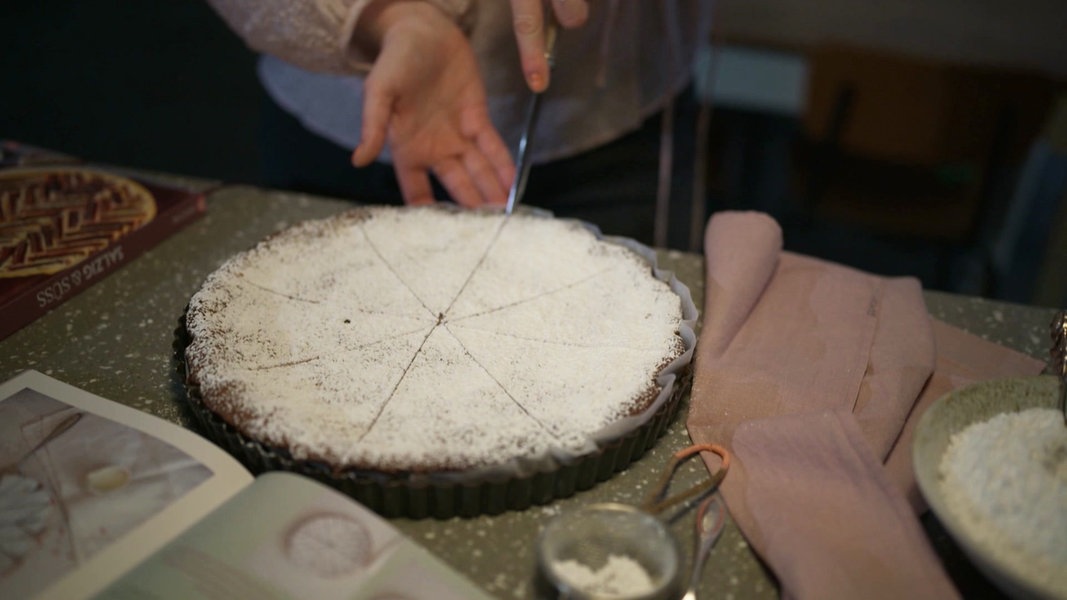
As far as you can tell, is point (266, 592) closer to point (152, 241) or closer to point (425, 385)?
point (425, 385)

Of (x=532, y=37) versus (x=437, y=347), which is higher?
(x=532, y=37)

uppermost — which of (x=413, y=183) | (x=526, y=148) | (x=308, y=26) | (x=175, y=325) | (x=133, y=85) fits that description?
(x=308, y=26)

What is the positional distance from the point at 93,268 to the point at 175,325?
244mm

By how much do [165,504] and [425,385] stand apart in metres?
0.37

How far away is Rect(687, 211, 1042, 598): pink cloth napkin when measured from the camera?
928mm

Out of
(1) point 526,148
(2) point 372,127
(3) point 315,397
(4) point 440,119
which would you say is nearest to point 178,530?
(3) point 315,397

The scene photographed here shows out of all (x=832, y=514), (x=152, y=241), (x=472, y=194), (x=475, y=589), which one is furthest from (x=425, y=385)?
(x=152, y=241)

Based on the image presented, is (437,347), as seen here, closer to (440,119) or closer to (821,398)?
(821,398)

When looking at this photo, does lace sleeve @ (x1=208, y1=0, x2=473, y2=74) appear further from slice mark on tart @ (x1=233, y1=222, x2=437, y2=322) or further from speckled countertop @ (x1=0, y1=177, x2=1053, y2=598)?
slice mark on tart @ (x1=233, y1=222, x2=437, y2=322)

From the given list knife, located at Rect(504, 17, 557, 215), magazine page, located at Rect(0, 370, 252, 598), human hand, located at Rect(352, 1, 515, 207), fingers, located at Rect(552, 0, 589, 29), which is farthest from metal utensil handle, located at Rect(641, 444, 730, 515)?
fingers, located at Rect(552, 0, 589, 29)

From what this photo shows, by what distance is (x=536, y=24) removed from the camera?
158cm

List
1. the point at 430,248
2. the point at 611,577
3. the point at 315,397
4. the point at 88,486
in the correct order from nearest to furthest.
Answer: the point at 611,577 < the point at 88,486 < the point at 315,397 < the point at 430,248

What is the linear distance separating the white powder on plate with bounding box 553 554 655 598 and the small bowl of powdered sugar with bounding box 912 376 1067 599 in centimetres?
33

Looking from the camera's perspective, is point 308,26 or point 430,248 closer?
point 430,248
